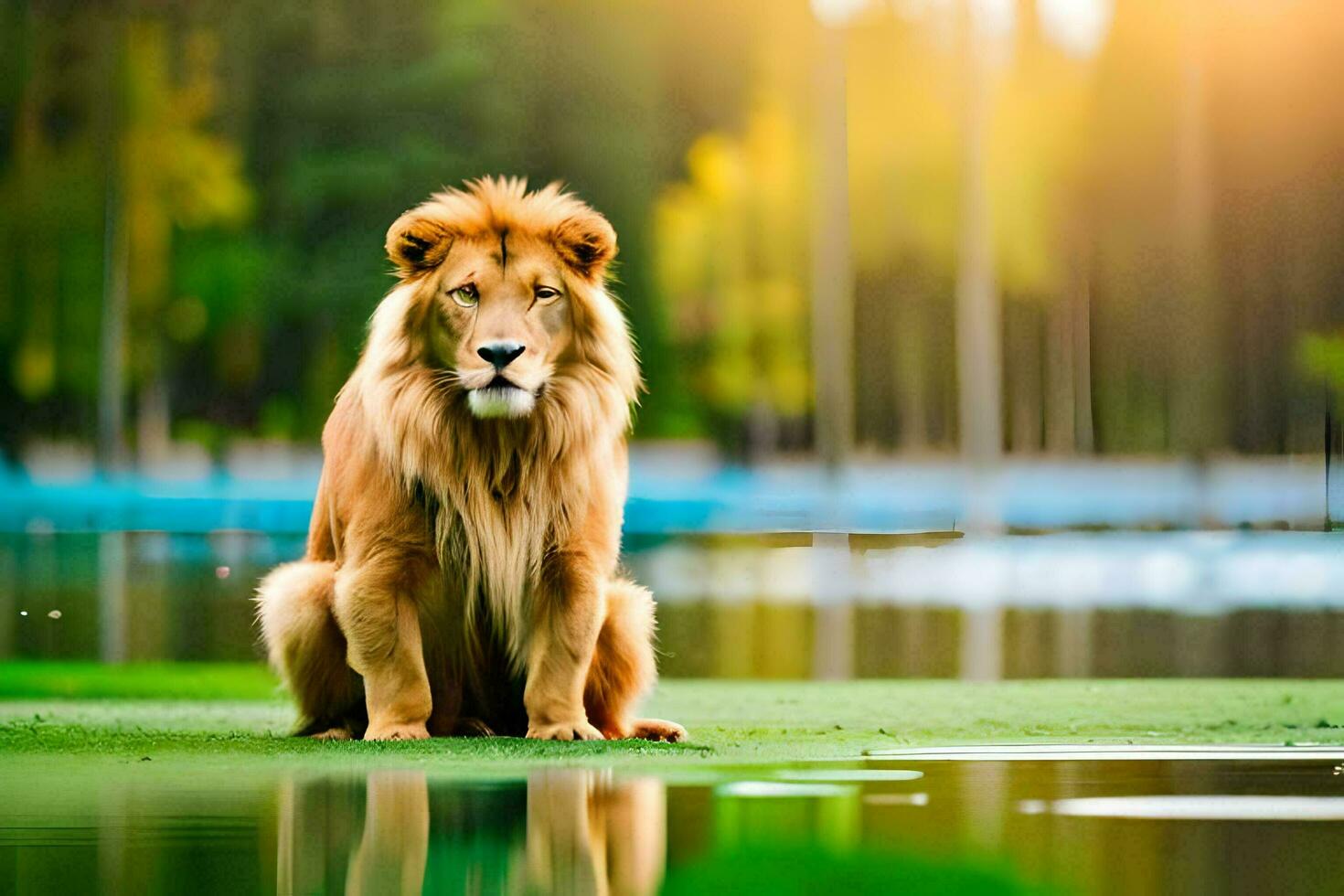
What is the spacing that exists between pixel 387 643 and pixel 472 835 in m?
1.31

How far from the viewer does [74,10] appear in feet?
74.6

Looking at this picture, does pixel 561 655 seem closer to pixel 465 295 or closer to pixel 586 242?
pixel 465 295

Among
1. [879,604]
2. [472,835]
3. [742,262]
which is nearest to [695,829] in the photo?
[472,835]

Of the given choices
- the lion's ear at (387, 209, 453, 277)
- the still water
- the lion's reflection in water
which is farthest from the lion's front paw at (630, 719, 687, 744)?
the still water

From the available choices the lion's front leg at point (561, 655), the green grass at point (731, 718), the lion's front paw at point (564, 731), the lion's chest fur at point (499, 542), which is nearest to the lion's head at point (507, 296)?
the lion's chest fur at point (499, 542)

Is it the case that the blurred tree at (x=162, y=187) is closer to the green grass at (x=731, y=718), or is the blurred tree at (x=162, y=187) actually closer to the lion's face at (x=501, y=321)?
the green grass at (x=731, y=718)

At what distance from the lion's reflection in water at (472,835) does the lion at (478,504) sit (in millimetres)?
581

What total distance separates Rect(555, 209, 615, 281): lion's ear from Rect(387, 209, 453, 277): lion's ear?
223 millimetres

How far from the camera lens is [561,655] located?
4.23 meters

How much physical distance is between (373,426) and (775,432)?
18.9 metres

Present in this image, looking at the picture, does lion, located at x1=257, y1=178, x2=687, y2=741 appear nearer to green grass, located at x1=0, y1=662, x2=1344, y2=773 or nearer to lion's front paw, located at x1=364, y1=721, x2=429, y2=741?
lion's front paw, located at x1=364, y1=721, x2=429, y2=741

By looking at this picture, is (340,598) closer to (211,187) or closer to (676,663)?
(676,663)

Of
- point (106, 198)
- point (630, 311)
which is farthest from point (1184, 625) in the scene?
point (106, 198)

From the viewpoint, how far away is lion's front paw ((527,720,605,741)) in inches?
166
